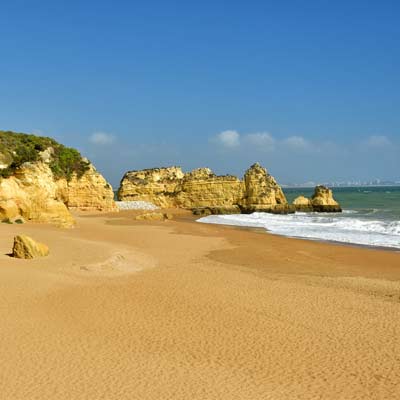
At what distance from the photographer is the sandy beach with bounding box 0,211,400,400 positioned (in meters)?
6.63

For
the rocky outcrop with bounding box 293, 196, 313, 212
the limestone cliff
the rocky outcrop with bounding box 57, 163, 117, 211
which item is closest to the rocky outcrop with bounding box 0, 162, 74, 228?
the limestone cliff

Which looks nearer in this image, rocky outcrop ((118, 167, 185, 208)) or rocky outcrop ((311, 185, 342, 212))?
rocky outcrop ((311, 185, 342, 212))

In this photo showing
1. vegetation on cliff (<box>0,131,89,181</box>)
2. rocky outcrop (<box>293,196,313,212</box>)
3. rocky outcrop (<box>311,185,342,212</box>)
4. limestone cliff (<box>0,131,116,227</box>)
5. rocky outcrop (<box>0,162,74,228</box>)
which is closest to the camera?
rocky outcrop (<box>0,162,74,228</box>)

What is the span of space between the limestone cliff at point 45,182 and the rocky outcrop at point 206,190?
43.8 ft

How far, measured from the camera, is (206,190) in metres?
63.1

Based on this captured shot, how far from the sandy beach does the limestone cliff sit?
449 inches

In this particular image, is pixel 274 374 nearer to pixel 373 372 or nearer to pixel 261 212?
pixel 373 372

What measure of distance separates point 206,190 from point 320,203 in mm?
15220

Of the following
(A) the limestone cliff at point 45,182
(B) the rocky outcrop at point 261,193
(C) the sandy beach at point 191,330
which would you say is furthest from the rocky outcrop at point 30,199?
(B) the rocky outcrop at point 261,193

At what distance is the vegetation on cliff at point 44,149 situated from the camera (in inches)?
1718

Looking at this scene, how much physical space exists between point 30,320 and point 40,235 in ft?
40.5

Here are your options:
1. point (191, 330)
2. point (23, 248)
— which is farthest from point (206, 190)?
point (191, 330)

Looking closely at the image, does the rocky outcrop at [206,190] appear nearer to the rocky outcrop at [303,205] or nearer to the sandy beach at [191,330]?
the rocky outcrop at [303,205]

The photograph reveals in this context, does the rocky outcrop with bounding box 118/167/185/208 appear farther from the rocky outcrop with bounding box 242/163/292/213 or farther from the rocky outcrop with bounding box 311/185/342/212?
the rocky outcrop with bounding box 311/185/342/212
